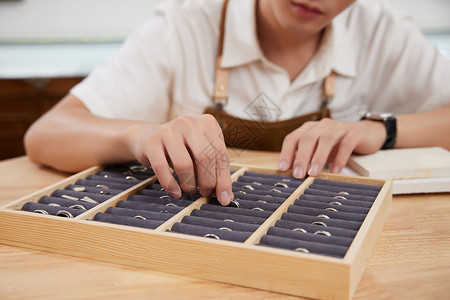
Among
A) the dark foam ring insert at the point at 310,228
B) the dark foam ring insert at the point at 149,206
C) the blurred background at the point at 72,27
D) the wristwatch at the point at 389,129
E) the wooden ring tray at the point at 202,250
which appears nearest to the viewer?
the wooden ring tray at the point at 202,250

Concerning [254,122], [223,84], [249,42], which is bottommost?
[254,122]

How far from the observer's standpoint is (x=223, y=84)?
1549mm

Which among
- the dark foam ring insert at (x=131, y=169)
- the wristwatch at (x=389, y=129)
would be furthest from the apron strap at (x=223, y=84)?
the dark foam ring insert at (x=131, y=169)

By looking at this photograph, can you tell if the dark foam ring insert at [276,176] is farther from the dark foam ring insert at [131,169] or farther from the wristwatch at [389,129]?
the wristwatch at [389,129]

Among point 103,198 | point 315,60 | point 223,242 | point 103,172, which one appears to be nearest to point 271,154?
point 315,60

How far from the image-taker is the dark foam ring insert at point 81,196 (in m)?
0.88

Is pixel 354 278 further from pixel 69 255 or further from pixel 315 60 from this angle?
pixel 315 60

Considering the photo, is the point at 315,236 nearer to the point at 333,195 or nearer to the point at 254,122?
the point at 333,195

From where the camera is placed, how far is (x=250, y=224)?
75cm

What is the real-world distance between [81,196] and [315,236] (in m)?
0.47

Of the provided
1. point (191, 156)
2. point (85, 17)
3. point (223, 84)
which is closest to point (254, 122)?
point (223, 84)

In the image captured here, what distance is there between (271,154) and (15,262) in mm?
814

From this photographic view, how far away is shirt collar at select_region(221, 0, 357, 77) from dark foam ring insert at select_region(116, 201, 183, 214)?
2.60 feet

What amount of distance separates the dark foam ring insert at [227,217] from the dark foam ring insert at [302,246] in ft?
0.26
